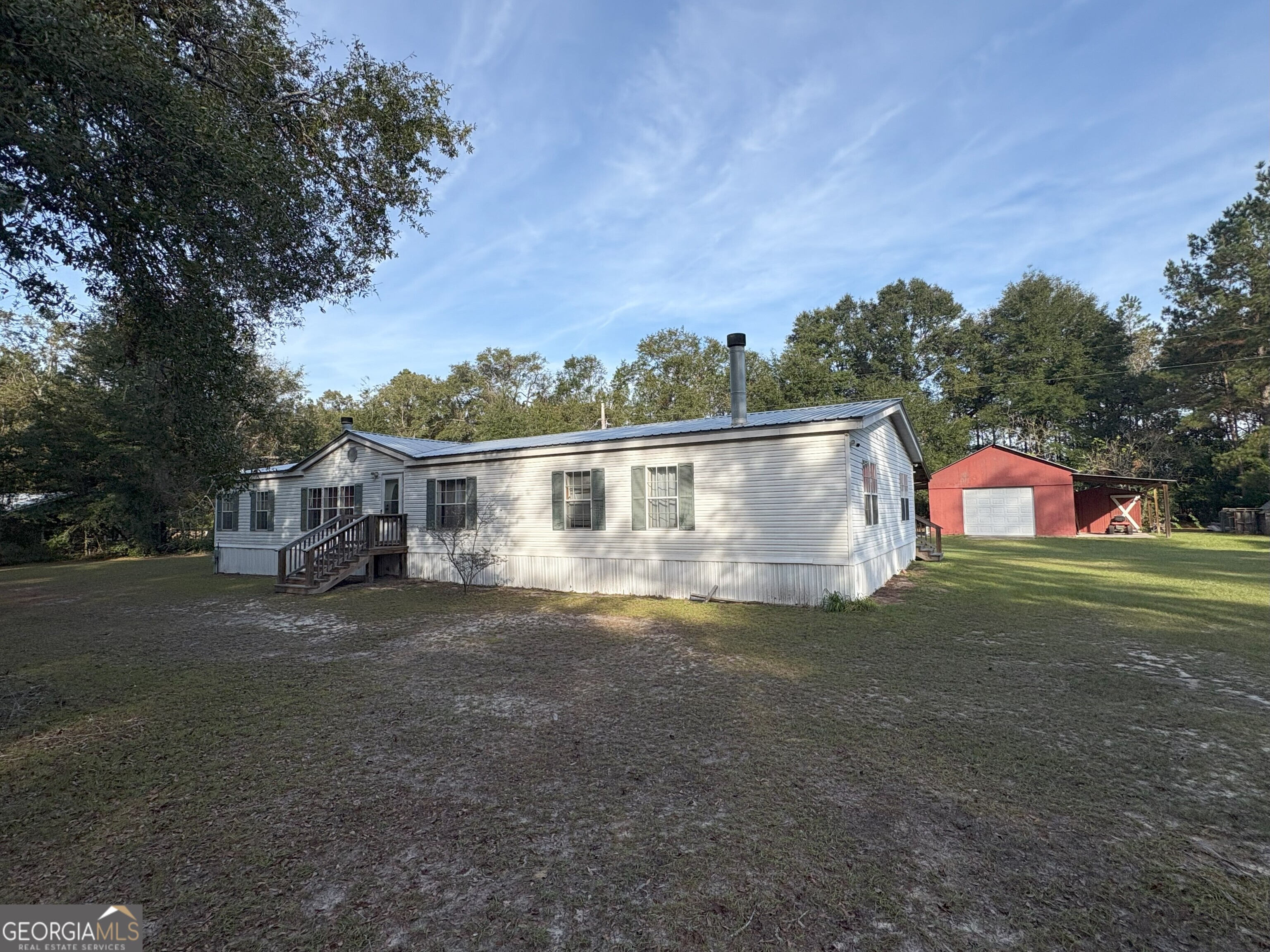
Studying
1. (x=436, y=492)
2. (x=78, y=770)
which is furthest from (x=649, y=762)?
(x=436, y=492)

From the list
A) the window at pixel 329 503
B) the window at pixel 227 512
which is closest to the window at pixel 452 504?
the window at pixel 329 503

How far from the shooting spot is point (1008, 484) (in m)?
26.0

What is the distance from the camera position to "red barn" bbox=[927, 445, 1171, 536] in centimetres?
2503

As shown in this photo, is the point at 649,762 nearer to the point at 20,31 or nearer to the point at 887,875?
the point at 887,875

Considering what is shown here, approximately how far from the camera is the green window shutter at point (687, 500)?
37.6 ft

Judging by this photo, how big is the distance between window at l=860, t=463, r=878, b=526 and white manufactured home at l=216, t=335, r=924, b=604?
0.20 ft

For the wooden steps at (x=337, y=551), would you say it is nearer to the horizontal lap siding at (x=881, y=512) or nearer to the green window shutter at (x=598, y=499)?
the green window shutter at (x=598, y=499)

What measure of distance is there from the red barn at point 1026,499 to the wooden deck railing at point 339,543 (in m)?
22.0

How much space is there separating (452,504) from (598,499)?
4587 millimetres

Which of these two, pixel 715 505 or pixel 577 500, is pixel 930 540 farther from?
pixel 577 500

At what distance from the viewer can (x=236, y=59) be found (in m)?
7.02

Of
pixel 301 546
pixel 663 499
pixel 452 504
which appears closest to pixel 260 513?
pixel 301 546

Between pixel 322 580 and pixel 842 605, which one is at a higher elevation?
pixel 322 580

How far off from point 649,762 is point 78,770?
431cm
